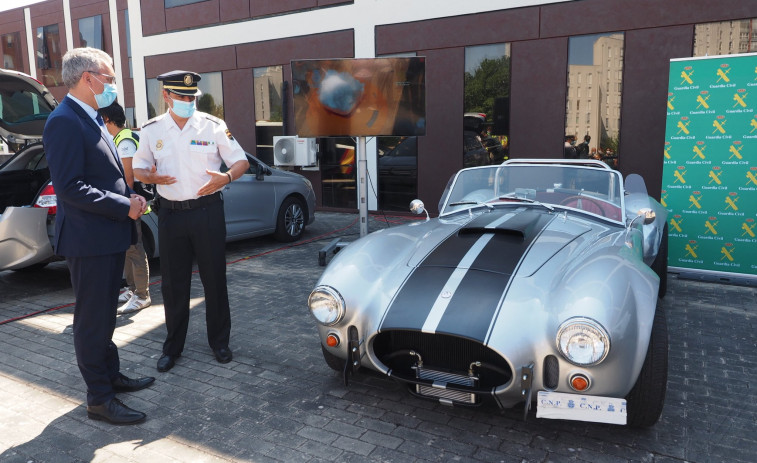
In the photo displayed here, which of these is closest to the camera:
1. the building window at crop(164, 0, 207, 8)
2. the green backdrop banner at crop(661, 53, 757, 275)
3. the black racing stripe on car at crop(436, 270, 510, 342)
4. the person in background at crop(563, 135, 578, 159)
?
the black racing stripe on car at crop(436, 270, 510, 342)

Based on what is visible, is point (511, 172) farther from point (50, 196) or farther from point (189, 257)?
point (50, 196)


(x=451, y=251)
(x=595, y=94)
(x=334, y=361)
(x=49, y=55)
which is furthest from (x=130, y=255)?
(x=49, y=55)

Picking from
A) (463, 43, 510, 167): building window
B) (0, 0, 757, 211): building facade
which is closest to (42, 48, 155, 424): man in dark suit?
(0, 0, 757, 211): building facade

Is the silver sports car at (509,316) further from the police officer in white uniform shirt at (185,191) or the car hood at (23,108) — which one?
the car hood at (23,108)

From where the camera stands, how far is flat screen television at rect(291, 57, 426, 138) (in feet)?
25.3

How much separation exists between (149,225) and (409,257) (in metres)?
4.37

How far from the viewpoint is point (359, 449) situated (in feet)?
10.1

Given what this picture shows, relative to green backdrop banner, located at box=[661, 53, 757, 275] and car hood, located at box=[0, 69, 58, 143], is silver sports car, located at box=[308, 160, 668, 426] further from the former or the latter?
car hood, located at box=[0, 69, 58, 143]

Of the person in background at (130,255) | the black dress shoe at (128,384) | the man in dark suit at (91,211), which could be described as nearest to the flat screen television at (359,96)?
the person in background at (130,255)

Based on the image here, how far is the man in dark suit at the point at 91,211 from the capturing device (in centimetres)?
319

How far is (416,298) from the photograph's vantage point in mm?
3279

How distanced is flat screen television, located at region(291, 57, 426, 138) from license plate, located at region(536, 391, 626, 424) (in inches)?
218

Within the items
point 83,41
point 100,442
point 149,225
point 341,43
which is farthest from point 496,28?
point 83,41

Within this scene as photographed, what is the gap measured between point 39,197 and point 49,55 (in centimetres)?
1938
